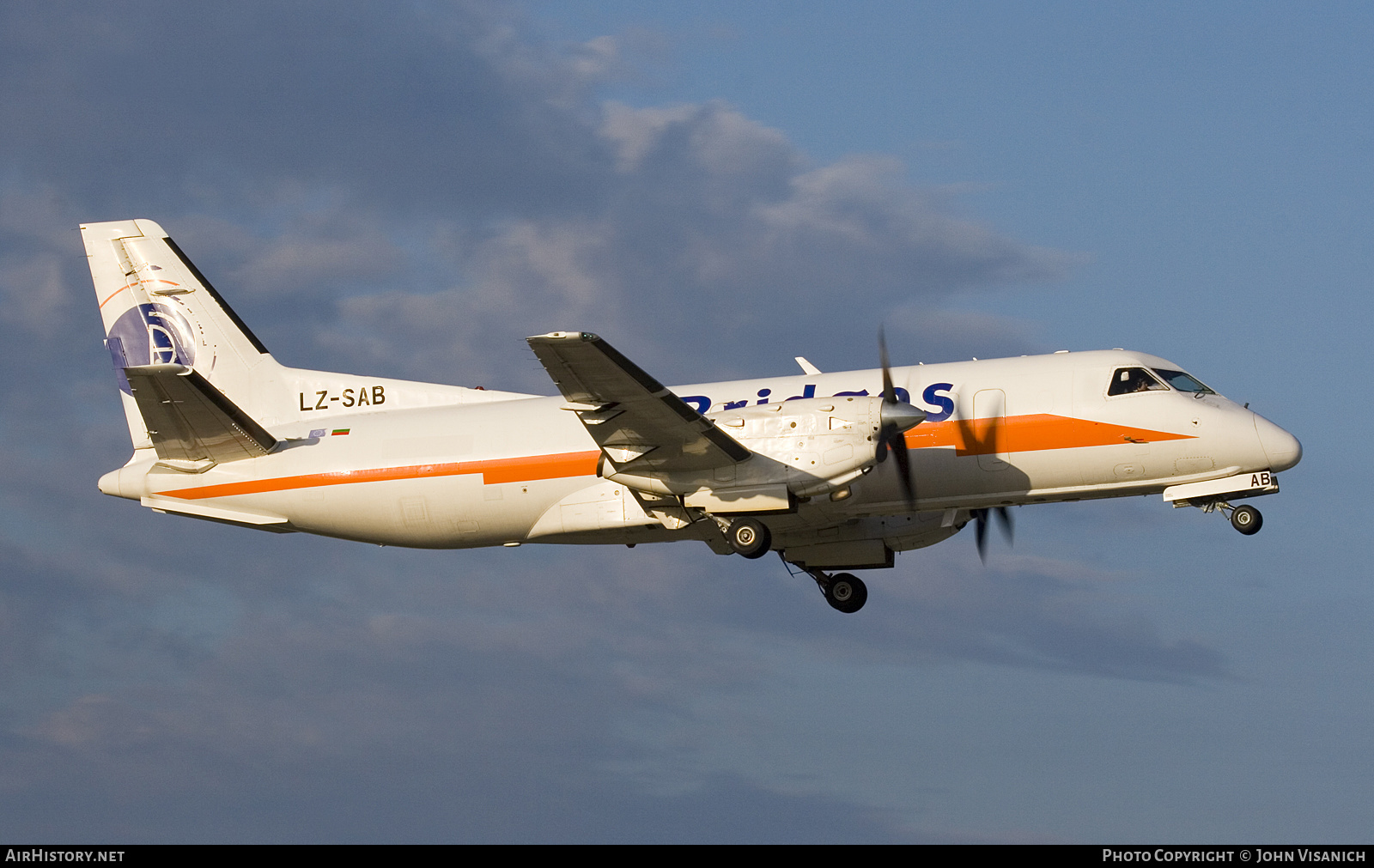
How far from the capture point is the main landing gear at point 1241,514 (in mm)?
21609

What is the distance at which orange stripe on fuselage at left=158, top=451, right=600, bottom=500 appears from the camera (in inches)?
912

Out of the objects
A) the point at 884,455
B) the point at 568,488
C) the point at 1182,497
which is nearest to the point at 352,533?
the point at 568,488

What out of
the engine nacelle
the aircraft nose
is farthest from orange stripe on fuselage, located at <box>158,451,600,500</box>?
the aircraft nose

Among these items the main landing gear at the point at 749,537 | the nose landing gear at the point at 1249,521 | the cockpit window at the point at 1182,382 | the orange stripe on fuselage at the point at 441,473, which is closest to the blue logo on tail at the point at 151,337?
the orange stripe on fuselage at the point at 441,473

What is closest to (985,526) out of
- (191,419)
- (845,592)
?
(845,592)

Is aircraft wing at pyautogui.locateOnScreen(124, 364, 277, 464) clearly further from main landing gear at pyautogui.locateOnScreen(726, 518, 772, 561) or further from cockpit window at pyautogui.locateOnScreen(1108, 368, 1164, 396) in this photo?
cockpit window at pyautogui.locateOnScreen(1108, 368, 1164, 396)

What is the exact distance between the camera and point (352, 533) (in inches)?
959

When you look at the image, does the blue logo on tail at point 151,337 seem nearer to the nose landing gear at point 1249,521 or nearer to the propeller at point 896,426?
the propeller at point 896,426

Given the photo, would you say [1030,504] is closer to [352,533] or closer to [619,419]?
[619,419]

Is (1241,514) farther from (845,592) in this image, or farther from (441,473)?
(441,473)

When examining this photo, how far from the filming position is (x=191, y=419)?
2353 cm

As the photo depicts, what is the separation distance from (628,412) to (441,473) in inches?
176

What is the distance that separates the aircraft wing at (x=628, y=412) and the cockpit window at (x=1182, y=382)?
6.42 meters

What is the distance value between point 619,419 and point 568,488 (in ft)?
9.18
